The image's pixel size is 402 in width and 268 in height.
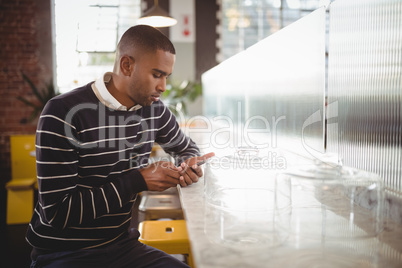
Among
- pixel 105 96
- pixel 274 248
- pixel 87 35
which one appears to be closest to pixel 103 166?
pixel 105 96

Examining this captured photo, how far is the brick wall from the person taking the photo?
5.46 metres

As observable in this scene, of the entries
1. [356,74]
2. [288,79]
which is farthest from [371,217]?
[288,79]

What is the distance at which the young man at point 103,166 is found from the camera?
4.13ft

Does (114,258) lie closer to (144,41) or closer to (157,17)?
(144,41)

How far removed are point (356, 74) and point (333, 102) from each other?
0.17 metres

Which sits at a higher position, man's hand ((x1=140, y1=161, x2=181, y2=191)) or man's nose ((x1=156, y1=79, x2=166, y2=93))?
man's nose ((x1=156, y1=79, x2=166, y2=93))

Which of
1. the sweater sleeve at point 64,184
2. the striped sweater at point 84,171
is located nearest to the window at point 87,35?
the striped sweater at point 84,171

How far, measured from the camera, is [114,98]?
4.90ft

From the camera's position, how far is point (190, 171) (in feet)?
4.70

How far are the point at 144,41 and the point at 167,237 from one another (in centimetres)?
101

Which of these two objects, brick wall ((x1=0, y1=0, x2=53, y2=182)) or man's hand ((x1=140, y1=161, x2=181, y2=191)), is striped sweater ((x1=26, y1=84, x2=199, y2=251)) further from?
brick wall ((x1=0, y1=0, x2=53, y2=182))

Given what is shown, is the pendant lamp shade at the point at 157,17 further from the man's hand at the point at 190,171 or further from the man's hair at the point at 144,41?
the man's hand at the point at 190,171

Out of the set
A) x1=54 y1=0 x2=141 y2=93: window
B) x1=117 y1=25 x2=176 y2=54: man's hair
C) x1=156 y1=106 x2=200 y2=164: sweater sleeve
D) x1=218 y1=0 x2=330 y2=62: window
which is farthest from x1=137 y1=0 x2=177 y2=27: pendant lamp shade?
x1=117 y1=25 x2=176 y2=54: man's hair

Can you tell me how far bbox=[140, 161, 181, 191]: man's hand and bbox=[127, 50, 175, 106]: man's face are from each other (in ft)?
1.17
